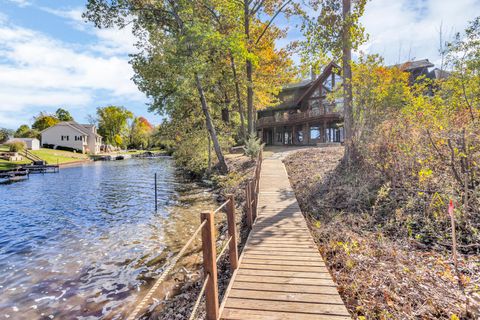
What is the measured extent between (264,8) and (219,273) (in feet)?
68.4

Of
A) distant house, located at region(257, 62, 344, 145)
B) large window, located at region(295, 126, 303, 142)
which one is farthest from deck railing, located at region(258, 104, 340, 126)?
large window, located at region(295, 126, 303, 142)

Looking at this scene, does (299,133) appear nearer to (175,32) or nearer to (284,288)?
(175,32)

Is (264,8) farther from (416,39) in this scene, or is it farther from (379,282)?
(379,282)

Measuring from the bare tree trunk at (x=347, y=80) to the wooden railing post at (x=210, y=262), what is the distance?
27.9 feet

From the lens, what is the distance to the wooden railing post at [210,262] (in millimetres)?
3086

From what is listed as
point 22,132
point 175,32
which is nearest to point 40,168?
point 175,32

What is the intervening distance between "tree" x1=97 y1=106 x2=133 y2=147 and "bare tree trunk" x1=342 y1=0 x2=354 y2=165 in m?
70.9

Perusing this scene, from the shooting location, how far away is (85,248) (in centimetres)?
770

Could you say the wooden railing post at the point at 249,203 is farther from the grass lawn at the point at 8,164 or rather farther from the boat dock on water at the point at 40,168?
the grass lawn at the point at 8,164

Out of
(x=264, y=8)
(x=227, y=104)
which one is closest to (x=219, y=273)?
(x=227, y=104)

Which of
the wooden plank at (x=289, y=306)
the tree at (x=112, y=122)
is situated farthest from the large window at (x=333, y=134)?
the tree at (x=112, y=122)

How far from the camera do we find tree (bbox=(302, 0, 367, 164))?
10328mm

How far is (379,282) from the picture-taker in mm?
3809

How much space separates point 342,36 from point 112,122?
7205cm
